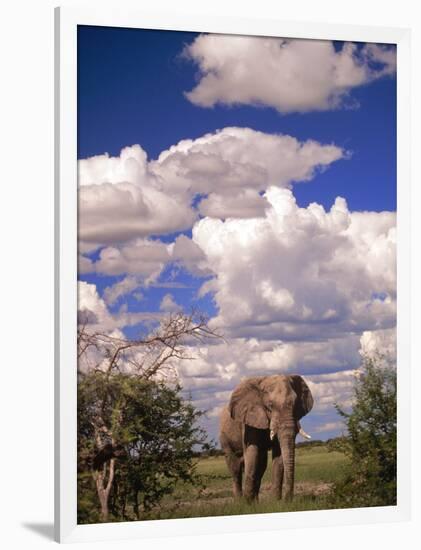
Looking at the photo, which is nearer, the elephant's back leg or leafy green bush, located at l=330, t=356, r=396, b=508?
the elephant's back leg

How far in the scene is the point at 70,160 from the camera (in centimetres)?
1190

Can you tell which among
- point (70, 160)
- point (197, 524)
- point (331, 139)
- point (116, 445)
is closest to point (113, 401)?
point (116, 445)

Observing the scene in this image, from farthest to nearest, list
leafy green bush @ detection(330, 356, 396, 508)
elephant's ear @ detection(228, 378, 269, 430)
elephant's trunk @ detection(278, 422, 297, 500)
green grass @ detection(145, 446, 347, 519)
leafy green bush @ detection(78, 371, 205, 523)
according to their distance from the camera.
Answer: leafy green bush @ detection(330, 356, 396, 508) < elephant's trunk @ detection(278, 422, 297, 500) < elephant's ear @ detection(228, 378, 269, 430) < green grass @ detection(145, 446, 347, 519) < leafy green bush @ detection(78, 371, 205, 523)

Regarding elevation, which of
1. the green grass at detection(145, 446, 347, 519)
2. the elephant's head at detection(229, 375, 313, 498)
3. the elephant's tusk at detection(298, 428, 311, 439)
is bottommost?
the green grass at detection(145, 446, 347, 519)

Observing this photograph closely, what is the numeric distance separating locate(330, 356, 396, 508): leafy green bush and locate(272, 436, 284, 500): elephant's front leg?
493mm

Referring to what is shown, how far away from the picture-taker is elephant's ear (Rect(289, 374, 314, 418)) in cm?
1277

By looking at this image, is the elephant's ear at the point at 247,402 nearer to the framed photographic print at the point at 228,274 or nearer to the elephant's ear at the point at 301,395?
the framed photographic print at the point at 228,274

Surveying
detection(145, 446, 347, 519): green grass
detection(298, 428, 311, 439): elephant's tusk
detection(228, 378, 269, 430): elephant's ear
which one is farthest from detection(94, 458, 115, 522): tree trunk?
detection(298, 428, 311, 439): elephant's tusk

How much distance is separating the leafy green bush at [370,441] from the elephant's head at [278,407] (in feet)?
1.25

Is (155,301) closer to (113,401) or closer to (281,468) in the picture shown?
(113,401)

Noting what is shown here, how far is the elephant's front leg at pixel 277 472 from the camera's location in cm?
1273

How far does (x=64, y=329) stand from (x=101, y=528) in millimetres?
1631

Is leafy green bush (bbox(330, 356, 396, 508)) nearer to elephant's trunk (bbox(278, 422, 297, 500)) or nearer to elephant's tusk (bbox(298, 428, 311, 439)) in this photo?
elephant's tusk (bbox(298, 428, 311, 439))

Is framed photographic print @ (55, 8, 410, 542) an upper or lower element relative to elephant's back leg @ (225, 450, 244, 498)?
upper
